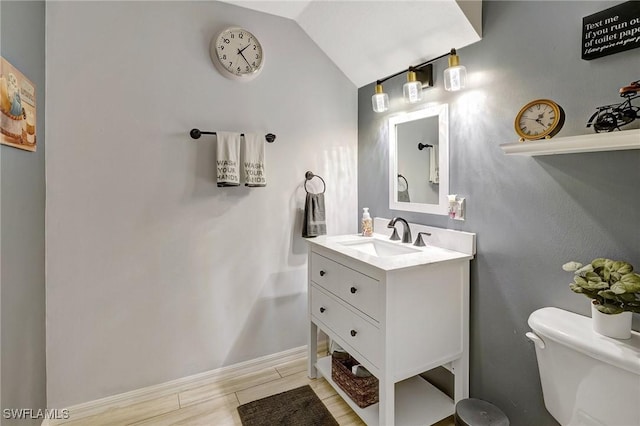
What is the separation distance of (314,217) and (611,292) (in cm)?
156

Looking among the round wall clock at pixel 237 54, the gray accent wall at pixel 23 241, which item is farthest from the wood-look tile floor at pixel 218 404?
the round wall clock at pixel 237 54

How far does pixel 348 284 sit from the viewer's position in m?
1.64

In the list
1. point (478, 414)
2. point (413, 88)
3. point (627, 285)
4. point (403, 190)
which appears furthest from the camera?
point (403, 190)

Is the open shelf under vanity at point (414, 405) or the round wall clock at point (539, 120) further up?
the round wall clock at point (539, 120)

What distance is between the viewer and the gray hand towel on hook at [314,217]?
7.24 ft

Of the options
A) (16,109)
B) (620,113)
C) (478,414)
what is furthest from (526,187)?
(16,109)

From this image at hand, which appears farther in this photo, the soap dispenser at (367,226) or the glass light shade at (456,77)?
the soap dispenser at (367,226)

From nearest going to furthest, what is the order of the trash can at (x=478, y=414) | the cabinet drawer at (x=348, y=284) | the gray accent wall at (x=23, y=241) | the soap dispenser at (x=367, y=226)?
the gray accent wall at (x=23, y=241)
the trash can at (x=478, y=414)
the cabinet drawer at (x=348, y=284)
the soap dispenser at (x=367, y=226)

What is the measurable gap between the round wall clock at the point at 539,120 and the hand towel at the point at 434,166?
1.69ft

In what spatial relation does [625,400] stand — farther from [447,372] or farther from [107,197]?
[107,197]

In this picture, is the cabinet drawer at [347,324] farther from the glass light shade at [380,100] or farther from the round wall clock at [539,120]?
the glass light shade at [380,100]

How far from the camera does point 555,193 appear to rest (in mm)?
1316

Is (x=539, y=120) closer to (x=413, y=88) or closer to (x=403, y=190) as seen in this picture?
(x=413, y=88)

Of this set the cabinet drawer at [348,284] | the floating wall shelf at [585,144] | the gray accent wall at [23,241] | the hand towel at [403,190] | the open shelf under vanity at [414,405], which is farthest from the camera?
the hand towel at [403,190]
